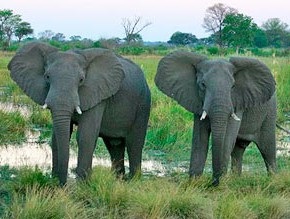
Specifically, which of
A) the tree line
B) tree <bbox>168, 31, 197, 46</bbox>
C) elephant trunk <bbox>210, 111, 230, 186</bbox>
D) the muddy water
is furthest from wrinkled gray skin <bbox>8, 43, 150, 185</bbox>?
tree <bbox>168, 31, 197, 46</bbox>

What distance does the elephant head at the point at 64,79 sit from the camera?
7.41 metres

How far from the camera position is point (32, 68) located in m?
8.18

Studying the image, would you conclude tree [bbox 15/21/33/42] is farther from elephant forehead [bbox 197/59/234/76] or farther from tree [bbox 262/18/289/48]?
elephant forehead [bbox 197/59/234/76]

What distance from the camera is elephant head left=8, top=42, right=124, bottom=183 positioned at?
7.41 m

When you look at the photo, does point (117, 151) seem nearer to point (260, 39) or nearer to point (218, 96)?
point (218, 96)

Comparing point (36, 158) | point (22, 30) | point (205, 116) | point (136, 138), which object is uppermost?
point (205, 116)

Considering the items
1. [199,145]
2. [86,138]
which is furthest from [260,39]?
[86,138]

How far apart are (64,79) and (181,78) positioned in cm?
158

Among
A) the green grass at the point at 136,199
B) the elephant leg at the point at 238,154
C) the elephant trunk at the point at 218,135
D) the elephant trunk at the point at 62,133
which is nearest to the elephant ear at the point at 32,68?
the elephant trunk at the point at 62,133

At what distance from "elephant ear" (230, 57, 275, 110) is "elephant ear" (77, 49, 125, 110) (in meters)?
1.40

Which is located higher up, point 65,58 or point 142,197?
point 65,58

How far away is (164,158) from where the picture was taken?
11078 millimetres

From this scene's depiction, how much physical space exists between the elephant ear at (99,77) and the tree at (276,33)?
6366 cm

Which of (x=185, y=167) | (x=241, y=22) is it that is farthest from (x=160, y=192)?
(x=241, y=22)
